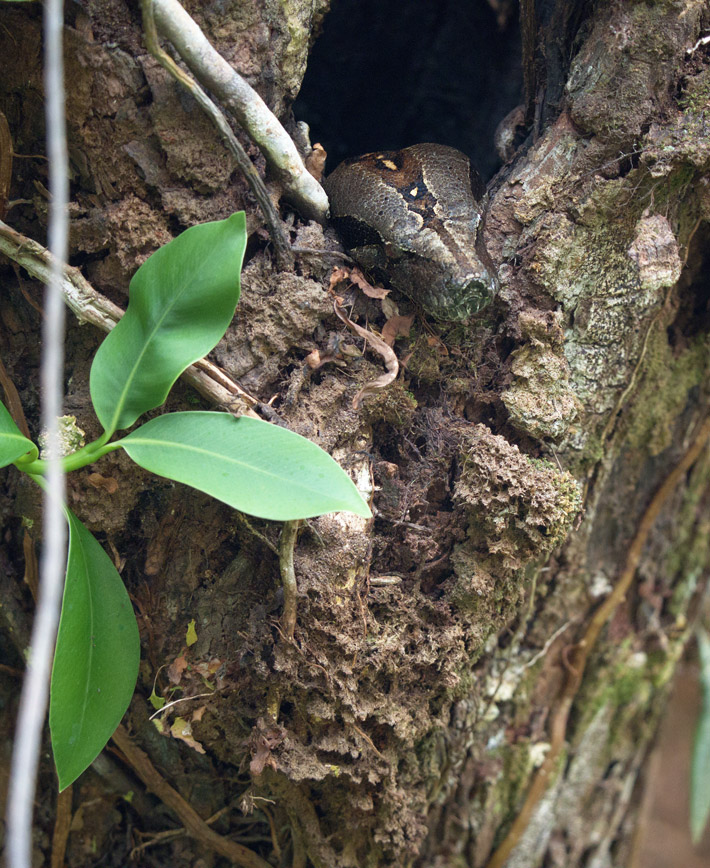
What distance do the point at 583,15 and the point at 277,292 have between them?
86cm

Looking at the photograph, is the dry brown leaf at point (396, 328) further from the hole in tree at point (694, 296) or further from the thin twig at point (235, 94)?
the hole in tree at point (694, 296)

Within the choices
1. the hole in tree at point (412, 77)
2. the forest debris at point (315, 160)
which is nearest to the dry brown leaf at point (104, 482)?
the forest debris at point (315, 160)

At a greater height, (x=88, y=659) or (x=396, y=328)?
(x=396, y=328)

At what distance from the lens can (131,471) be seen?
3.73 feet

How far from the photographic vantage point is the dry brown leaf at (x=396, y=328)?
4.14ft

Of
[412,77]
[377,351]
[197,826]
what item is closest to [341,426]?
[377,351]

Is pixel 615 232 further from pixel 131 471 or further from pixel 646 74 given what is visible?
pixel 131 471

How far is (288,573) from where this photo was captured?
3.52 ft

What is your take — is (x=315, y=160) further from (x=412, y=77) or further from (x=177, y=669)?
(x=412, y=77)

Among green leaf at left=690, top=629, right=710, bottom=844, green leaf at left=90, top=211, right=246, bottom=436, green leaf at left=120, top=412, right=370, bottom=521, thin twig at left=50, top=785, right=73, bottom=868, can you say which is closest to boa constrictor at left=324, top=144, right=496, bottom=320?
green leaf at left=90, top=211, right=246, bottom=436

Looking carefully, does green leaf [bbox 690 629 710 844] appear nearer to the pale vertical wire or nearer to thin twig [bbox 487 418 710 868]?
thin twig [bbox 487 418 710 868]

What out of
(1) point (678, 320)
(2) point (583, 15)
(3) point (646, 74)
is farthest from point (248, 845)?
(2) point (583, 15)

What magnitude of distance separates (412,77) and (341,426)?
1663 millimetres

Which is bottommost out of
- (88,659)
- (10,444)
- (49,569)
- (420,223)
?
(88,659)
